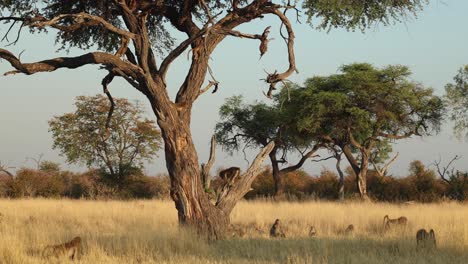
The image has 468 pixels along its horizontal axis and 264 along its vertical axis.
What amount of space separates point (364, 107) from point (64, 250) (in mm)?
21931

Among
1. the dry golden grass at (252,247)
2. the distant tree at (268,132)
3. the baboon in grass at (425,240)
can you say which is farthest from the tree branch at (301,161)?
the baboon in grass at (425,240)

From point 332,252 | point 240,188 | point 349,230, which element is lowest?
point 332,252

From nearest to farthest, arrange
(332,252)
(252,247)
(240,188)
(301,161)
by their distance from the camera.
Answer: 1. (332,252)
2. (252,247)
3. (240,188)
4. (301,161)

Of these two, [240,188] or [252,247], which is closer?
[252,247]

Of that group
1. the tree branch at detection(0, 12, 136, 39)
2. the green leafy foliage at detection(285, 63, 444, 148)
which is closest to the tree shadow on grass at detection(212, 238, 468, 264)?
the tree branch at detection(0, 12, 136, 39)

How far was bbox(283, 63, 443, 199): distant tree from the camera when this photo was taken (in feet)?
92.1

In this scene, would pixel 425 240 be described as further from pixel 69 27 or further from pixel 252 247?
pixel 69 27

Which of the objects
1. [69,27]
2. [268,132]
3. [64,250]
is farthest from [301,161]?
[64,250]

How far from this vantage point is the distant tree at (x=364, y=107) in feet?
92.1

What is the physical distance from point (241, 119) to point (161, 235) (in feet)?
82.6

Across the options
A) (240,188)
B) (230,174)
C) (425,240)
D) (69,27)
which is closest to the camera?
(425,240)

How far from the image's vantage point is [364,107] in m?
28.9

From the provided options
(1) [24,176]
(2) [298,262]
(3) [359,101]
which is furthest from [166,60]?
(1) [24,176]

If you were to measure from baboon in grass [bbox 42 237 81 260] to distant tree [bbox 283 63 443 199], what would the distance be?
772 inches
